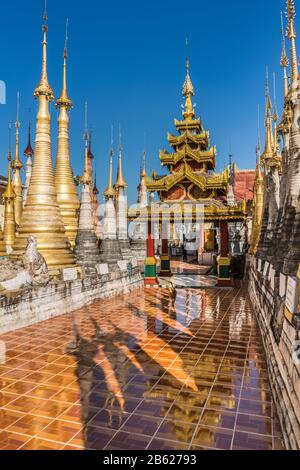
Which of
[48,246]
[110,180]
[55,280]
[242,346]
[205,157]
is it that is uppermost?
[205,157]

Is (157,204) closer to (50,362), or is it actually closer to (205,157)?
(205,157)

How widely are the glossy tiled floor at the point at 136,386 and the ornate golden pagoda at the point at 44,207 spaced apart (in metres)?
2.77

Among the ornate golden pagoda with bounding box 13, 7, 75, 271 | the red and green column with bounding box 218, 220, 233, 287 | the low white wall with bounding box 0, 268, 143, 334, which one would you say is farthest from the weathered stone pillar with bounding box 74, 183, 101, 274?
the red and green column with bounding box 218, 220, 233, 287

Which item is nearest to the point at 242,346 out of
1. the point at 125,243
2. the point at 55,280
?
the point at 55,280

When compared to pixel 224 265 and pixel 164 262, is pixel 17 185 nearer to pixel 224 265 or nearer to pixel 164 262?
→ pixel 164 262

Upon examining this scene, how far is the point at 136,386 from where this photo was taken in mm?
Answer: 4918

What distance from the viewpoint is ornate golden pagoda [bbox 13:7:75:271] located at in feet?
36.1

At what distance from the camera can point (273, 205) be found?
1245 centimetres

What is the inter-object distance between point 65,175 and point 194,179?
21.2ft

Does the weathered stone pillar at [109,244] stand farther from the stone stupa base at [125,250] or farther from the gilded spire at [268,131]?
the gilded spire at [268,131]

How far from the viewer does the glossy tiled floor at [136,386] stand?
11.9 feet

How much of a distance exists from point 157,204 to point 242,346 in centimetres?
1146

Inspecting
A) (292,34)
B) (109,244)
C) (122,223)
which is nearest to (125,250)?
(122,223)

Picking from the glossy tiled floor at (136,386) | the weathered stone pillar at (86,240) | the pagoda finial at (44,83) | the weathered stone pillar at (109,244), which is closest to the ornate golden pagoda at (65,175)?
the weathered stone pillar at (86,240)
